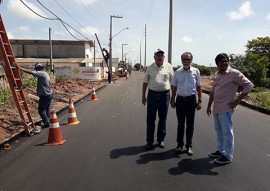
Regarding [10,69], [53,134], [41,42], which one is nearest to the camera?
[53,134]

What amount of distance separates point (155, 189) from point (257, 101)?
12.5 meters

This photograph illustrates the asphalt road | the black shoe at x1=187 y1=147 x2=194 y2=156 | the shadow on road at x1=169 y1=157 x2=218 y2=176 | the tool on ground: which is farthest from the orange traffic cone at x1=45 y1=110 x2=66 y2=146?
the shadow on road at x1=169 y1=157 x2=218 y2=176

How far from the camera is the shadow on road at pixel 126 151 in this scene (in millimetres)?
6211

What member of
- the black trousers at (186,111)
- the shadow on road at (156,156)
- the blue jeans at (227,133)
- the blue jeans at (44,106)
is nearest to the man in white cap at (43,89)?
the blue jeans at (44,106)

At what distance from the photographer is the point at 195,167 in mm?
5438

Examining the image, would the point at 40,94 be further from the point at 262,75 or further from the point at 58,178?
the point at 262,75

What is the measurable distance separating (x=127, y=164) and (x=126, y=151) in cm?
87

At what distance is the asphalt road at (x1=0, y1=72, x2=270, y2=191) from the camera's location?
15.4ft

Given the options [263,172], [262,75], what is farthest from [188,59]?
[262,75]

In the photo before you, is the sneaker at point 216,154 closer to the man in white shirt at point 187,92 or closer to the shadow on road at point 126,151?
the man in white shirt at point 187,92

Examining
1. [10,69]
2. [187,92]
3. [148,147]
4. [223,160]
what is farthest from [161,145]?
[10,69]

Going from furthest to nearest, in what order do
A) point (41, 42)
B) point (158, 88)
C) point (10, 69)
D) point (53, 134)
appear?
point (41, 42)
point (10, 69)
point (53, 134)
point (158, 88)

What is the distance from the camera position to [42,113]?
29.5 ft

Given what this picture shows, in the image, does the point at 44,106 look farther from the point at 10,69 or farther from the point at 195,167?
the point at 195,167
